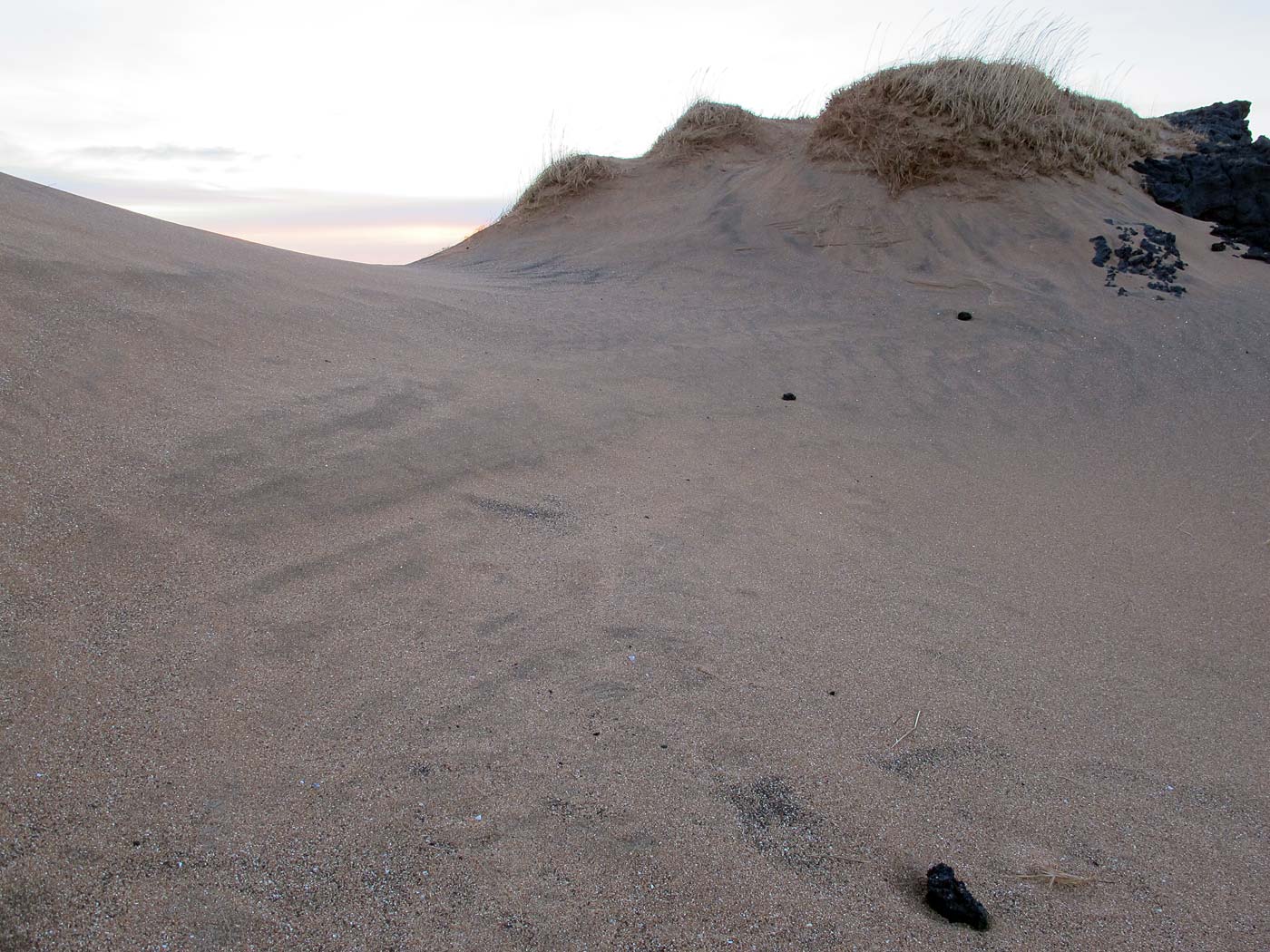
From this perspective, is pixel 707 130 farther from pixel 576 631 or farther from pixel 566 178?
pixel 576 631

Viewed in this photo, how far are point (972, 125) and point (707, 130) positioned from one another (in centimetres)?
407

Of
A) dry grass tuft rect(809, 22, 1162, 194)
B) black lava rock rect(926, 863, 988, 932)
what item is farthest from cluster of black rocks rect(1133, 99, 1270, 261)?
black lava rock rect(926, 863, 988, 932)

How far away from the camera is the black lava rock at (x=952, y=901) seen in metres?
1.76

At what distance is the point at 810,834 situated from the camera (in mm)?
1962

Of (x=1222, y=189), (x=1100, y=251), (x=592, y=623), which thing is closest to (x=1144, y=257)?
(x=1100, y=251)

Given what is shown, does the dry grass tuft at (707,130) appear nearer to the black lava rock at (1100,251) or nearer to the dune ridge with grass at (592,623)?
the black lava rock at (1100,251)

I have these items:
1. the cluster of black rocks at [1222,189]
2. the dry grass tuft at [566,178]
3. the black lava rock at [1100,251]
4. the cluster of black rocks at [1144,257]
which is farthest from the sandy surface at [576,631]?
the dry grass tuft at [566,178]

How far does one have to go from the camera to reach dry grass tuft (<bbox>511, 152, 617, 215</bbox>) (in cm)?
1115

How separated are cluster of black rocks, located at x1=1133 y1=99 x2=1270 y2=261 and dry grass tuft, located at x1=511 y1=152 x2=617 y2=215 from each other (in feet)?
20.0

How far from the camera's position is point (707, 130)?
11203 millimetres

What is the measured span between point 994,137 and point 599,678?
7501 millimetres

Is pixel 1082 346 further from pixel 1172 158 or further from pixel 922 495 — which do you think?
pixel 1172 158

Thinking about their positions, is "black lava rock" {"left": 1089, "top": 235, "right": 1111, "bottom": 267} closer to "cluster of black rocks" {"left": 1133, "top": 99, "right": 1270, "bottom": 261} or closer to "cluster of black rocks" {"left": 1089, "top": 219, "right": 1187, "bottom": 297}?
"cluster of black rocks" {"left": 1089, "top": 219, "right": 1187, "bottom": 297}

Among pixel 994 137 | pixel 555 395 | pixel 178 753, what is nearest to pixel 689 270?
pixel 994 137
